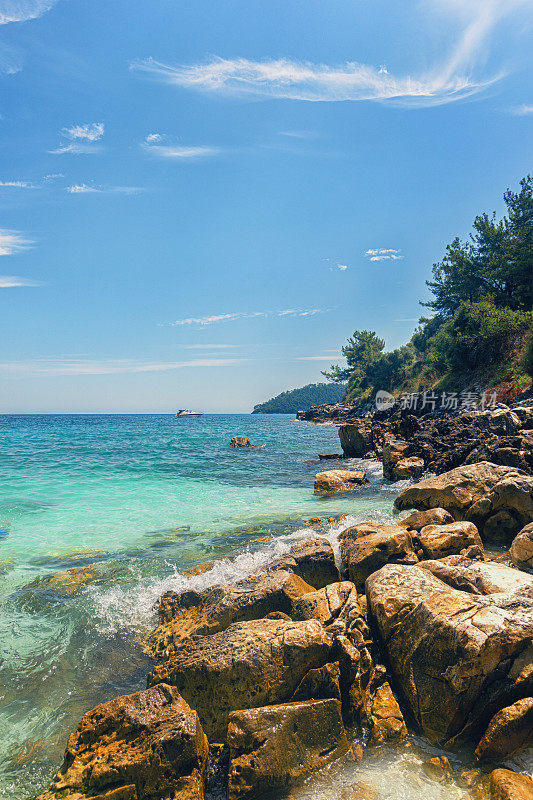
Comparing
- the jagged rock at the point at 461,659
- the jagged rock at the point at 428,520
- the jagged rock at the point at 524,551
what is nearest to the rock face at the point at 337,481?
the jagged rock at the point at 428,520

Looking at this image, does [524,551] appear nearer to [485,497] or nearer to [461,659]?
[485,497]

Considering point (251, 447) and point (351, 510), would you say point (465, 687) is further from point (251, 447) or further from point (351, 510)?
point (251, 447)

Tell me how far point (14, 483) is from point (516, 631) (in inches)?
782

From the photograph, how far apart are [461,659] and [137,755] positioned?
8.99 feet

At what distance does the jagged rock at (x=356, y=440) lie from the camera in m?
25.5

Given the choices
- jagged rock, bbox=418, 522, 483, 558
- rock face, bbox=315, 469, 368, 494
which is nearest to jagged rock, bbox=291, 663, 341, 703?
jagged rock, bbox=418, 522, 483, 558

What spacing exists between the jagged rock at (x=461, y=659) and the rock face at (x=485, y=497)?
4.54m

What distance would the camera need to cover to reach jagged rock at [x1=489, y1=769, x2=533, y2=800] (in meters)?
2.77

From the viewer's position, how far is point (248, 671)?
12.0 feet

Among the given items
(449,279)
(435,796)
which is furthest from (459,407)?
(435,796)

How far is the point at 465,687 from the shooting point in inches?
135

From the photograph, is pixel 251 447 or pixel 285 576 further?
pixel 251 447

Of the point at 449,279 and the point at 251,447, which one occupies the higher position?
the point at 449,279

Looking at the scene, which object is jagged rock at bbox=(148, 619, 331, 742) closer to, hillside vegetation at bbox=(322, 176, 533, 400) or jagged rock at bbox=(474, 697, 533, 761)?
jagged rock at bbox=(474, 697, 533, 761)
